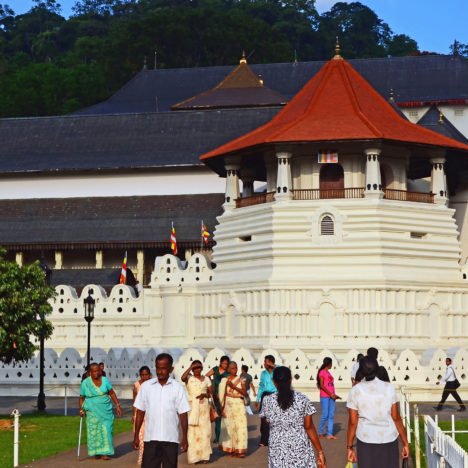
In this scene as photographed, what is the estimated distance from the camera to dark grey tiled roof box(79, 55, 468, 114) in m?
76.4

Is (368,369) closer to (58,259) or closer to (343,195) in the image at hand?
(343,195)

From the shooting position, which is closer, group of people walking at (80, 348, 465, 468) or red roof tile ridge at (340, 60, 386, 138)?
group of people walking at (80, 348, 465, 468)

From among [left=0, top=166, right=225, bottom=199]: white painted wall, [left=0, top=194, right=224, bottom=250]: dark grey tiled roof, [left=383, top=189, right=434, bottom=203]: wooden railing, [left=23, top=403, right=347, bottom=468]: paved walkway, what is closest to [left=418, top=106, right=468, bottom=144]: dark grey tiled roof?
[left=0, top=166, right=225, bottom=199]: white painted wall

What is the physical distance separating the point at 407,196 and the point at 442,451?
3102cm

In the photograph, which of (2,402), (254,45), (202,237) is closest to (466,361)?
(2,402)

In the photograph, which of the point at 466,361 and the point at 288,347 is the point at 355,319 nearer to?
the point at 288,347

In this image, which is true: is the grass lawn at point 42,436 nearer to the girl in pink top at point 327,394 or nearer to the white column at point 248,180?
the girl in pink top at point 327,394

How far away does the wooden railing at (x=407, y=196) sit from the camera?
45.0 metres

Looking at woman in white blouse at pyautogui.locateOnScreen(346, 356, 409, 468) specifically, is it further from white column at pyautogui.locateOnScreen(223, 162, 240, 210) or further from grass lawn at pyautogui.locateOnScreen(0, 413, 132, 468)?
white column at pyautogui.locateOnScreen(223, 162, 240, 210)

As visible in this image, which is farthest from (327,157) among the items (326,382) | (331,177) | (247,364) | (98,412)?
(98,412)

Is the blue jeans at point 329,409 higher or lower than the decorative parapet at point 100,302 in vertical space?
lower

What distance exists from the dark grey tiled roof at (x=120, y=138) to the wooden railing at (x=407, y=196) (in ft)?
50.4

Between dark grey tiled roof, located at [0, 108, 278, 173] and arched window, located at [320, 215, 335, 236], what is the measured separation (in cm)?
1552

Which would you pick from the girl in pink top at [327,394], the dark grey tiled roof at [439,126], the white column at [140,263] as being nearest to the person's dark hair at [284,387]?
the girl in pink top at [327,394]
